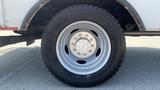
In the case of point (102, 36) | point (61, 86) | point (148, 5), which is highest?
point (148, 5)

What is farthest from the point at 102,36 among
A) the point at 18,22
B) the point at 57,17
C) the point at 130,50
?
the point at 130,50

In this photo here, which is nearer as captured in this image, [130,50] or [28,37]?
[28,37]

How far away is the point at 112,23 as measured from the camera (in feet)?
16.7

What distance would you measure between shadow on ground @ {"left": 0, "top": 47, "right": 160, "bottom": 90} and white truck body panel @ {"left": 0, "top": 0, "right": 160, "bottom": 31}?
761 mm

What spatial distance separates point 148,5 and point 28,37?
5.97 ft

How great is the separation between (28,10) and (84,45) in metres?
0.84

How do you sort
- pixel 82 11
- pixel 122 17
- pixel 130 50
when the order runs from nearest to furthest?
pixel 82 11 → pixel 122 17 → pixel 130 50

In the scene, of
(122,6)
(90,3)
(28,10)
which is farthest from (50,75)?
(122,6)

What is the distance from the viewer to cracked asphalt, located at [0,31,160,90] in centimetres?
524

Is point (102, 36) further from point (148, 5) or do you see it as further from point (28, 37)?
point (28, 37)

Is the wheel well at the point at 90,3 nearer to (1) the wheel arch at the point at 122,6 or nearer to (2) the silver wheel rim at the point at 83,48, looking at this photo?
(1) the wheel arch at the point at 122,6

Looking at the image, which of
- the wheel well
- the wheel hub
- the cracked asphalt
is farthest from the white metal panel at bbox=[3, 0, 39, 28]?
the cracked asphalt

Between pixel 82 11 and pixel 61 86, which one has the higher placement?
pixel 82 11

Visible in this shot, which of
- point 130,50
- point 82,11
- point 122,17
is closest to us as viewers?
point 82,11
